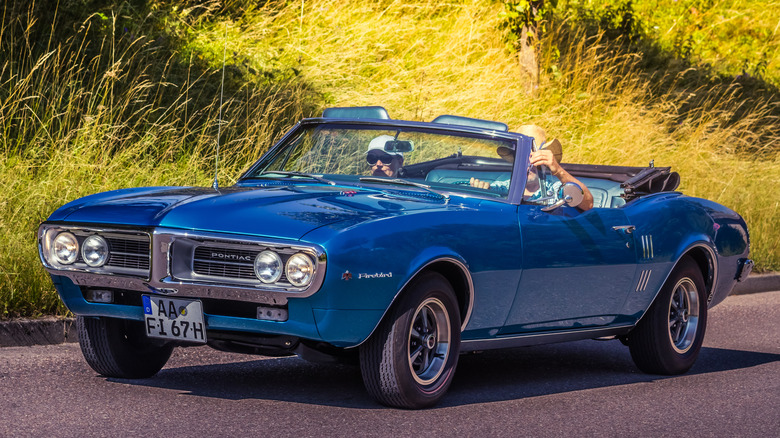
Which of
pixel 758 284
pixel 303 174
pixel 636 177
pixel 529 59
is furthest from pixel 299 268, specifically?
pixel 529 59

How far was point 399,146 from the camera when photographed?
21.6 ft

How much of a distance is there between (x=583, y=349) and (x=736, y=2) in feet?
73.5

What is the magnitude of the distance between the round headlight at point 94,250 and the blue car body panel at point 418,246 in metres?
0.08

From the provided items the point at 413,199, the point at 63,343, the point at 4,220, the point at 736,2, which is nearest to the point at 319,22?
the point at 4,220

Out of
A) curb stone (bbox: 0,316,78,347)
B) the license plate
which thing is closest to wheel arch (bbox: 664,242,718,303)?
the license plate

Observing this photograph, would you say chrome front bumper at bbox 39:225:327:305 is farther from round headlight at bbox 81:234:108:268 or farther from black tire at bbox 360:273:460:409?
black tire at bbox 360:273:460:409

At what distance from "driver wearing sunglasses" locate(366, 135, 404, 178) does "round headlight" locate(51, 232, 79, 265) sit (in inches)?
71.3

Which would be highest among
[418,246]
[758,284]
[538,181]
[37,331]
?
[538,181]

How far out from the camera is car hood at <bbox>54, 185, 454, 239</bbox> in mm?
5074

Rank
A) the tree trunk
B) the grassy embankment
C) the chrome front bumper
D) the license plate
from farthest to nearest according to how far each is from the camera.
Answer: the tree trunk
the grassy embankment
the license plate
the chrome front bumper

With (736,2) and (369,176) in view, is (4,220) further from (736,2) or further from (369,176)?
(736,2)

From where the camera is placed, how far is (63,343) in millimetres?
7332

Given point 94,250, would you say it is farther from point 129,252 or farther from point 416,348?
point 416,348

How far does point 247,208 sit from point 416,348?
3.53 ft
